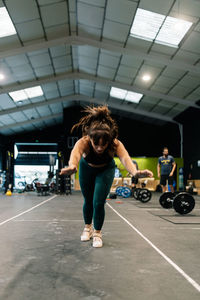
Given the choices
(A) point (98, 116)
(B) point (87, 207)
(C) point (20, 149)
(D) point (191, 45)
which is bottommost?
(B) point (87, 207)

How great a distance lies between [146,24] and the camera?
7.58 m

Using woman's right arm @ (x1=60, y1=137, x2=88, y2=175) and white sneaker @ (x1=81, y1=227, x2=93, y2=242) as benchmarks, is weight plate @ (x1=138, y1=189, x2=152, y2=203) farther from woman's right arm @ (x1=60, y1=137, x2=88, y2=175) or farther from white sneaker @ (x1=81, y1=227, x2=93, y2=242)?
woman's right arm @ (x1=60, y1=137, x2=88, y2=175)

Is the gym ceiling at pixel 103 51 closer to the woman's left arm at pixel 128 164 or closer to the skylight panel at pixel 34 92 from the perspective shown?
the skylight panel at pixel 34 92

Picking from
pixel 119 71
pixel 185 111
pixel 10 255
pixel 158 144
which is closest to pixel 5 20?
pixel 119 71

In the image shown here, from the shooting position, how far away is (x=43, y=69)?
35.5 ft

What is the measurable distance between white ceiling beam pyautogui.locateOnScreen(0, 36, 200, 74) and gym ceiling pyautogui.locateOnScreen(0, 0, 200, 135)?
0.03 metres

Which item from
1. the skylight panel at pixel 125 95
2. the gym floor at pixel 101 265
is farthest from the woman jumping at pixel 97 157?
the skylight panel at pixel 125 95

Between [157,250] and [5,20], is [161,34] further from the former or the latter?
[157,250]

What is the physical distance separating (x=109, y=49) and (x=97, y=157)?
7421mm

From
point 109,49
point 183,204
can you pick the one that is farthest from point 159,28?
point 183,204

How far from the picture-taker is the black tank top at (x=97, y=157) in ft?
6.90

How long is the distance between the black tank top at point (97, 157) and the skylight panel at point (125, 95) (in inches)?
448

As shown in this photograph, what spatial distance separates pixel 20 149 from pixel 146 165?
9345mm

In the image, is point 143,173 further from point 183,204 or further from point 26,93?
point 26,93
